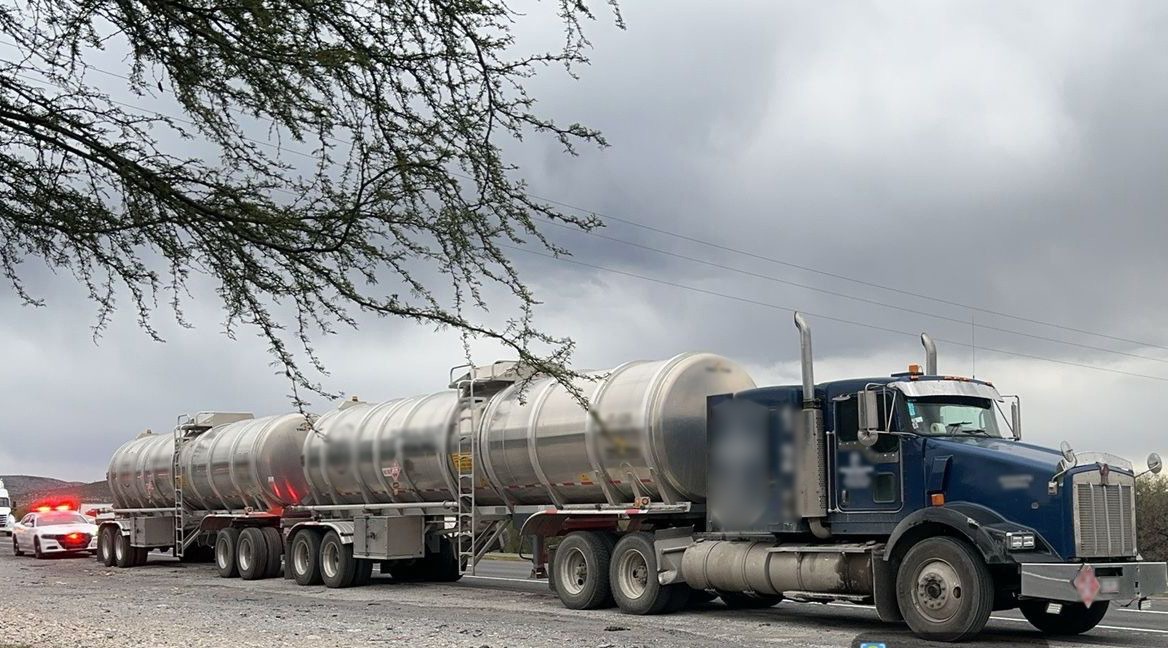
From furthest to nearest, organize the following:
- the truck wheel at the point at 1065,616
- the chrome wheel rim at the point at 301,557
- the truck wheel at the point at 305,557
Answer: the chrome wheel rim at the point at 301,557 < the truck wheel at the point at 305,557 < the truck wheel at the point at 1065,616

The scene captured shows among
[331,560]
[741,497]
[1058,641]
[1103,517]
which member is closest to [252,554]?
[331,560]

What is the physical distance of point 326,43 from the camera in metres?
8.42

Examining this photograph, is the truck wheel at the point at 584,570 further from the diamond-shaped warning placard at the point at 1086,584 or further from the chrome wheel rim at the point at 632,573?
the diamond-shaped warning placard at the point at 1086,584

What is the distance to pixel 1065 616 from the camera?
14.5 meters

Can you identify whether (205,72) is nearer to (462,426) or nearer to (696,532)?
(696,532)

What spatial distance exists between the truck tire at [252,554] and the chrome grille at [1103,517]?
1657 centimetres

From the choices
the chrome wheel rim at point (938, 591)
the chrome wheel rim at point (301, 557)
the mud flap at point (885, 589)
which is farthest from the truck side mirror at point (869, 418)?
Answer: the chrome wheel rim at point (301, 557)

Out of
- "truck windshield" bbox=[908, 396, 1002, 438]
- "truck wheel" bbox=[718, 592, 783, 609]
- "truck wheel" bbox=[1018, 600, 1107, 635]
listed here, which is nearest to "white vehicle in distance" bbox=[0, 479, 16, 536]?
"truck wheel" bbox=[718, 592, 783, 609]

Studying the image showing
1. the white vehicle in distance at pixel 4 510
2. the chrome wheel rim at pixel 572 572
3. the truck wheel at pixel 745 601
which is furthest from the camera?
the white vehicle in distance at pixel 4 510

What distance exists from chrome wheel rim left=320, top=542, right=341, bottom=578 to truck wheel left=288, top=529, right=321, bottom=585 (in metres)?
0.17

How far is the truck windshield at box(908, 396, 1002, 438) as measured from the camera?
1452 centimetres

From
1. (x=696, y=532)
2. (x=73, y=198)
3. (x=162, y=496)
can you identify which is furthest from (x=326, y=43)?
(x=162, y=496)

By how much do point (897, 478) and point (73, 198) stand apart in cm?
914

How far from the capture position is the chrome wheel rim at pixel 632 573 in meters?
16.8
